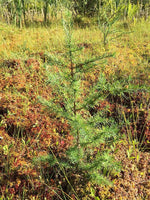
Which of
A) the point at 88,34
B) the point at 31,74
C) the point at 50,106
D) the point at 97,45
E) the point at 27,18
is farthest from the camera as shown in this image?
the point at 27,18

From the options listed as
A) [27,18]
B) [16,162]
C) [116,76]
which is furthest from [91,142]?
[27,18]

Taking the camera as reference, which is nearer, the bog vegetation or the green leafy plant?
the green leafy plant

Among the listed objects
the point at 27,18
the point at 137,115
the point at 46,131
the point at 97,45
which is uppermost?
the point at 27,18

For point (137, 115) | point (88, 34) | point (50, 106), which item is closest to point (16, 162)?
point (50, 106)

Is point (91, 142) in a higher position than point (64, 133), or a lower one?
higher

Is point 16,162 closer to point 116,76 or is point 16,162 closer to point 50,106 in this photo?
point 50,106

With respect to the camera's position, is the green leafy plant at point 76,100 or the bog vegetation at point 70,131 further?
the bog vegetation at point 70,131

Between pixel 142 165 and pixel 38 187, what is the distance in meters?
1.45

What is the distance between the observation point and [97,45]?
17.3 feet

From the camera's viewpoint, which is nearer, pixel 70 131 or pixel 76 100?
pixel 76 100

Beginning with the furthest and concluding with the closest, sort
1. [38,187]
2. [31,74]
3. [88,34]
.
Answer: [88,34]
[31,74]
[38,187]

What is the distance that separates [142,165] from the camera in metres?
2.50

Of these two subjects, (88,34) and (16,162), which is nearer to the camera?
(16,162)

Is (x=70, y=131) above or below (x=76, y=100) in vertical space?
below
